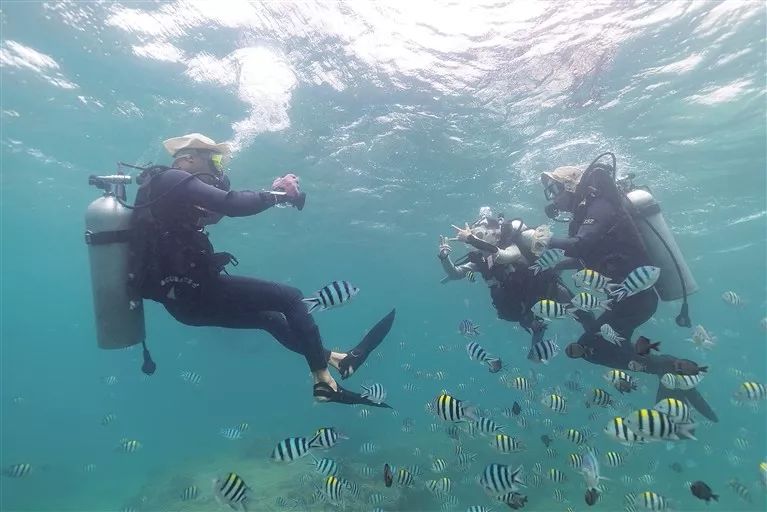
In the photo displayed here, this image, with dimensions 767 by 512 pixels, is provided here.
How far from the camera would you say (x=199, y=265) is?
6.18 m

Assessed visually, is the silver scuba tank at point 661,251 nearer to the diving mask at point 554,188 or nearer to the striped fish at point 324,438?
the diving mask at point 554,188

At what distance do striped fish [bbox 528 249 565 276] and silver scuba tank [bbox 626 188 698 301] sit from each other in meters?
1.49

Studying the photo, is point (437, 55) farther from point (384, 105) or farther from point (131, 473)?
point (131, 473)

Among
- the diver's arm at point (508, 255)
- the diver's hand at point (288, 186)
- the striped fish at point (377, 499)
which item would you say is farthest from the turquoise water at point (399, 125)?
the diver's hand at point (288, 186)

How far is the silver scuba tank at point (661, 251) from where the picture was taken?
25.8ft

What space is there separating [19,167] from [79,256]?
1043 inches

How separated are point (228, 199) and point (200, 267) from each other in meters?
1.17

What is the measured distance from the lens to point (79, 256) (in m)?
48.6

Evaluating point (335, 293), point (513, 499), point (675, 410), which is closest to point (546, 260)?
point (675, 410)

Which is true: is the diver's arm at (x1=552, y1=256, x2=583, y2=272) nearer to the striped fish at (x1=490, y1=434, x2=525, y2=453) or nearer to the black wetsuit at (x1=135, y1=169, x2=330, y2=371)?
the striped fish at (x1=490, y1=434, x2=525, y2=453)

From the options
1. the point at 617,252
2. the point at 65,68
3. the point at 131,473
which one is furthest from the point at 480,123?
the point at 131,473

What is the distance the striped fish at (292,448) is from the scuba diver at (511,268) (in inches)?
169

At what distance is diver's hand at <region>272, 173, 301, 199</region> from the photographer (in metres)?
5.84

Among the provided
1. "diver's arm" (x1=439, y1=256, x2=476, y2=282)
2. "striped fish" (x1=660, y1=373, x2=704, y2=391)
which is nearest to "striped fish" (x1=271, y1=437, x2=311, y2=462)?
"diver's arm" (x1=439, y1=256, x2=476, y2=282)
